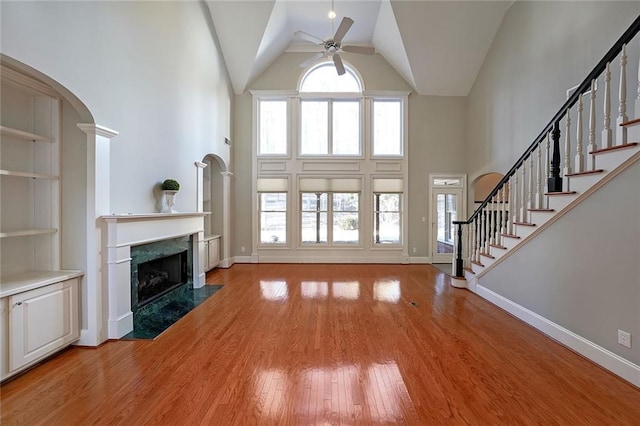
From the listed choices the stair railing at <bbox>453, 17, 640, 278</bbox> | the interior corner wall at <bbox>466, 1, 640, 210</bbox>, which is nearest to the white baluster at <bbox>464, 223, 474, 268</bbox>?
the stair railing at <bbox>453, 17, 640, 278</bbox>

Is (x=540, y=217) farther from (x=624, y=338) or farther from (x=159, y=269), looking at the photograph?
(x=159, y=269)

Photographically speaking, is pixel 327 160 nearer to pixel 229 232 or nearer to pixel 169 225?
pixel 229 232

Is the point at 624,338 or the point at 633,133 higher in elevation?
the point at 633,133

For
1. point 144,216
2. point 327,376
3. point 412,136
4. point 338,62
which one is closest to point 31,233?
point 144,216

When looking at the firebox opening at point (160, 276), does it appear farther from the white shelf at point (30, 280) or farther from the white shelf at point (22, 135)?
the white shelf at point (22, 135)

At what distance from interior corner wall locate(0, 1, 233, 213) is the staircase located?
478 cm

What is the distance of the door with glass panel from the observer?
24.2 ft

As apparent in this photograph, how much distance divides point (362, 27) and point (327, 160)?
317 centimetres

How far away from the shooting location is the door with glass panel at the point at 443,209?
7.38 meters

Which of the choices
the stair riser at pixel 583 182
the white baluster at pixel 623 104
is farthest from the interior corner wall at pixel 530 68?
the stair riser at pixel 583 182

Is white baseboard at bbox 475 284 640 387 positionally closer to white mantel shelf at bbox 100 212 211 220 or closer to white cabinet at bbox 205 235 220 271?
white mantel shelf at bbox 100 212 211 220

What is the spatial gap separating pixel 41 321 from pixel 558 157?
17.7 feet

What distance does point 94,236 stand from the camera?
2.95 m

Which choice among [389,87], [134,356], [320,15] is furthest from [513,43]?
[134,356]
